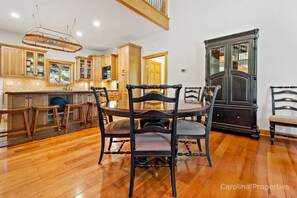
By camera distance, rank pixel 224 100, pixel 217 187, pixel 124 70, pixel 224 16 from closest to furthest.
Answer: pixel 217 187 → pixel 224 100 → pixel 224 16 → pixel 124 70

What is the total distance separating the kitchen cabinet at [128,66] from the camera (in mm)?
4785

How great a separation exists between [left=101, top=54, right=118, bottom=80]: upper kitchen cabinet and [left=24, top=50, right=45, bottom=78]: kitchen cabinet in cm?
213

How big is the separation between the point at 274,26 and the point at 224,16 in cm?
106

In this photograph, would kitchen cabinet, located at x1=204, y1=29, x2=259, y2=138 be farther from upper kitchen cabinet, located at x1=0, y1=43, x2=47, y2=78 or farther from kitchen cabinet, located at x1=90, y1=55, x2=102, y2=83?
upper kitchen cabinet, located at x1=0, y1=43, x2=47, y2=78

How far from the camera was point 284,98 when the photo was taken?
2.70m

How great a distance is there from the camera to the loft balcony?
332cm

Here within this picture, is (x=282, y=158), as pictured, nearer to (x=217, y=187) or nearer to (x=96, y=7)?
(x=217, y=187)

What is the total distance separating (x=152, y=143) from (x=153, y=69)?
15.2 ft

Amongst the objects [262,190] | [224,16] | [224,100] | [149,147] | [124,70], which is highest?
[224,16]

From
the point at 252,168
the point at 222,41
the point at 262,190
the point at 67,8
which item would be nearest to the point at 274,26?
the point at 222,41

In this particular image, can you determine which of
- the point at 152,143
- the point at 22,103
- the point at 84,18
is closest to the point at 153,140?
the point at 152,143

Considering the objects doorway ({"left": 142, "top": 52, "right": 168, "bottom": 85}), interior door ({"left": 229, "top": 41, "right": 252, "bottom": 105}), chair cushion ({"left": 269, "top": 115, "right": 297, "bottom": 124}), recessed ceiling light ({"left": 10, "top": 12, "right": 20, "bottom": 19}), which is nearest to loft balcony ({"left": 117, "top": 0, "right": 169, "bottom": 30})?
doorway ({"left": 142, "top": 52, "right": 168, "bottom": 85})

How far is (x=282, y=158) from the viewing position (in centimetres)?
195

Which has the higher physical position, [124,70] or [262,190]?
[124,70]
